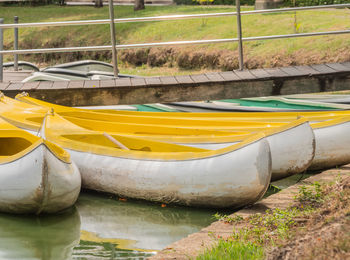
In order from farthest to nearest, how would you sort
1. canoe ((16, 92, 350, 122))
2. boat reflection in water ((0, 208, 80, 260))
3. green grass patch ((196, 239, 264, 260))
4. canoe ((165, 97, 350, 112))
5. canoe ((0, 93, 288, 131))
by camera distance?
1. canoe ((165, 97, 350, 112))
2. canoe ((16, 92, 350, 122))
3. canoe ((0, 93, 288, 131))
4. boat reflection in water ((0, 208, 80, 260))
5. green grass patch ((196, 239, 264, 260))

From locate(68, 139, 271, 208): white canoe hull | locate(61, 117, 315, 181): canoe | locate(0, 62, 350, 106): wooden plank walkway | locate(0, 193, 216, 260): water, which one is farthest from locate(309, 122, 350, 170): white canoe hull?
locate(0, 193, 216, 260): water

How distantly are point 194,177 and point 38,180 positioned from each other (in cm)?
138

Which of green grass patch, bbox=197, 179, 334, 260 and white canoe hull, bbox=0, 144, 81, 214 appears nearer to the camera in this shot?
green grass patch, bbox=197, 179, 334, 260

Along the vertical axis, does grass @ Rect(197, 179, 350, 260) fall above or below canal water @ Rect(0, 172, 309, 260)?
above

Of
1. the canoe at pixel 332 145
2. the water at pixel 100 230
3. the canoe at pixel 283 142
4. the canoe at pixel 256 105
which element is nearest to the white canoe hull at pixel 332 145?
the canoe at pixel 332 145

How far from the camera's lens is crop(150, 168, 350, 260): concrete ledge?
423cm

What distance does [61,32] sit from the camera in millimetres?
20688

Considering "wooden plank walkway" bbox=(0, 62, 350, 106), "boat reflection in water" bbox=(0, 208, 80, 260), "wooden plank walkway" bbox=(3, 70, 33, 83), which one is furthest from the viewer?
"wooden plank walkway" bbox=(3, 70, 33, 83)

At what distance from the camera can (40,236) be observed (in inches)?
204

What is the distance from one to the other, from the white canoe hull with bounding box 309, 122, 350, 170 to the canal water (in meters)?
1.74

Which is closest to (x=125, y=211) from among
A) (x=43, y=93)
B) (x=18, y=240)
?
(x=18, y=240)

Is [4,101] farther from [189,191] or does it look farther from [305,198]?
[305,198]

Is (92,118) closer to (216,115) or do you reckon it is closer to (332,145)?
(216,115)

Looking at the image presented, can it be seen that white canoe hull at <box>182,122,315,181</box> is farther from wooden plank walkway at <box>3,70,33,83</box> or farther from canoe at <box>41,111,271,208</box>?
wooden plank walkway at <box>3,70,33,83</box>
